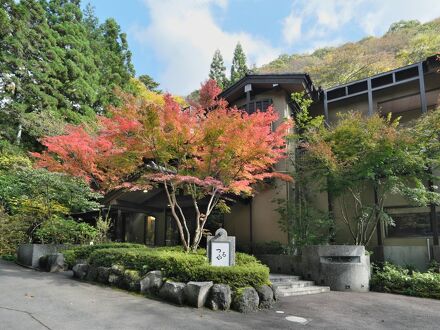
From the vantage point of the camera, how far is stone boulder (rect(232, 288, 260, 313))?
266 inches

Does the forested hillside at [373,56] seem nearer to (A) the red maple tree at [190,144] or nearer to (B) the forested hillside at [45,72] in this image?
→ (B) the forested hillside at [45,72]

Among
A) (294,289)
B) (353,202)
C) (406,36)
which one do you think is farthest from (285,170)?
(406,36)

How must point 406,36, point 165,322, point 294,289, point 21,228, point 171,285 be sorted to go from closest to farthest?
point 165,322 → point 171,285 → point 294,289 → point 21,228 → point 406,36

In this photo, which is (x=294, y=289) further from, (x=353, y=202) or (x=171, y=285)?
(x=353, y=202)

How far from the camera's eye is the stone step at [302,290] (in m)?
9.00

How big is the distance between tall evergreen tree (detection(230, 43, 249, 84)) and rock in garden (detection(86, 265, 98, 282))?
106ft

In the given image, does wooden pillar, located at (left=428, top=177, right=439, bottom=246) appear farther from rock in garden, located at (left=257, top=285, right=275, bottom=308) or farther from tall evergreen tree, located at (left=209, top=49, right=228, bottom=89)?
tall evergreen tree, located at (left=209, top=49, right=228, bottom=89)

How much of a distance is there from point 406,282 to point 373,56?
100 ft

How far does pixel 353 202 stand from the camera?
1417cm

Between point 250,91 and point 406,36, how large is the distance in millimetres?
35503

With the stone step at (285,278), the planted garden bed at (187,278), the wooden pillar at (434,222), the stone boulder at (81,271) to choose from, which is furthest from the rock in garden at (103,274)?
the wooden pillar at (434,222)

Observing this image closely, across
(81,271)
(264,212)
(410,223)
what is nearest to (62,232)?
(81,271)

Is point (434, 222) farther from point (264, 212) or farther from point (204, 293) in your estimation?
point (204, 293)

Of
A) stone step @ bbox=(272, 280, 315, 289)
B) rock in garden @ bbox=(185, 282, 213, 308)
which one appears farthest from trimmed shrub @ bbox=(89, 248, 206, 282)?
stone step @ bbox=(272, 280, 315, 289)
